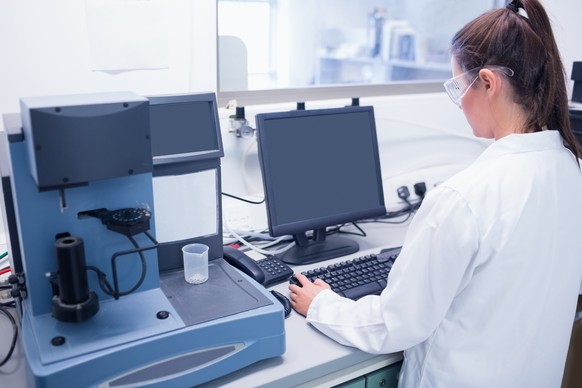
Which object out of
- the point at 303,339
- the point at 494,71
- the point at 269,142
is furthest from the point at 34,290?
the point at 494,71

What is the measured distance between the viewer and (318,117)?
1504mm

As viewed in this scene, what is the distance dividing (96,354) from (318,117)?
92cm

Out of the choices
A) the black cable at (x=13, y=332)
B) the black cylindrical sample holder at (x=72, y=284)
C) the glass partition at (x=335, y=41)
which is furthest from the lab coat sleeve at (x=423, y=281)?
the glass partition at (x=335, y=41)

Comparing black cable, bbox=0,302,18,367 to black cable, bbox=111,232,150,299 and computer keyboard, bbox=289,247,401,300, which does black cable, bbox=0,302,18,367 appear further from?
computer keyboard, bbox=289,247,401,300

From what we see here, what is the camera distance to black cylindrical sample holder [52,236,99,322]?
84cm

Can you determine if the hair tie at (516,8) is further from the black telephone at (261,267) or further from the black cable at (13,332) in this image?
the black cable at (13,332)

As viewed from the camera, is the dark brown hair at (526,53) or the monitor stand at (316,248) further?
the monitor stand at (316,248)

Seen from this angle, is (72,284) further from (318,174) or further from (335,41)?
(335,41)

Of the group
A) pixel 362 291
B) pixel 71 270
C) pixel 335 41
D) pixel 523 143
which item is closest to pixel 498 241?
pixel 523 143

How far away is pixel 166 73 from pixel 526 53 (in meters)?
1.00

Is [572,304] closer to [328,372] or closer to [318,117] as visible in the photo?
[328,372]

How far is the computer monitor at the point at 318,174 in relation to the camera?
1421mm

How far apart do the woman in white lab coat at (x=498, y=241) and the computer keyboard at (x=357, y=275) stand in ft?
0.64

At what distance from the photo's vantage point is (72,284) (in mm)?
860
